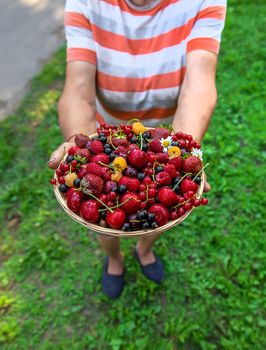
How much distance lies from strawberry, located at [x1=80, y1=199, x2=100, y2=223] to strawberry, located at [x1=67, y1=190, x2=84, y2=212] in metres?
0.02

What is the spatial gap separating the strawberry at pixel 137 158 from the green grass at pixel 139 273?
1.09 m

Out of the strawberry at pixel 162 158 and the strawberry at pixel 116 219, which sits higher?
the strawberry at pixel 162 158

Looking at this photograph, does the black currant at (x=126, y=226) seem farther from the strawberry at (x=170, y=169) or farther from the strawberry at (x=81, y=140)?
the strawberry at (x=81, y=140)

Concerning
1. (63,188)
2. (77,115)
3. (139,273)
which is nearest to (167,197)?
(63,188)

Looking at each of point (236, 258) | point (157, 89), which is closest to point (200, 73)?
point (157, 89)

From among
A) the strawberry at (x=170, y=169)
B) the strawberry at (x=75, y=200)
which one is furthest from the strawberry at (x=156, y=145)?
the strawberry at (x=75, y=200)

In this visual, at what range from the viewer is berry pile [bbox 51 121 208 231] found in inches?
54.4

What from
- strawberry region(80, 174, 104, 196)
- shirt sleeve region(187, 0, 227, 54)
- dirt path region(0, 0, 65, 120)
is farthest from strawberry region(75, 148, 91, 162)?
dirt path region(0, 0, 65, 120)

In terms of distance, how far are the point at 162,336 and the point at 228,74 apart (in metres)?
2.57

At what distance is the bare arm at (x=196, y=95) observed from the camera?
1.74 m

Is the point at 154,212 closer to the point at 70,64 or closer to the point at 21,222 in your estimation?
the point at 70,64

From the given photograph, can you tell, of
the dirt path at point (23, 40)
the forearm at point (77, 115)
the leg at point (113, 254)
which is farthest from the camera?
the dirt path at point (23, 40)

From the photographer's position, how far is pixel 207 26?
Result: 5.57ft

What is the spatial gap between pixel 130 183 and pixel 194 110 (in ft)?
Result: 1.75
